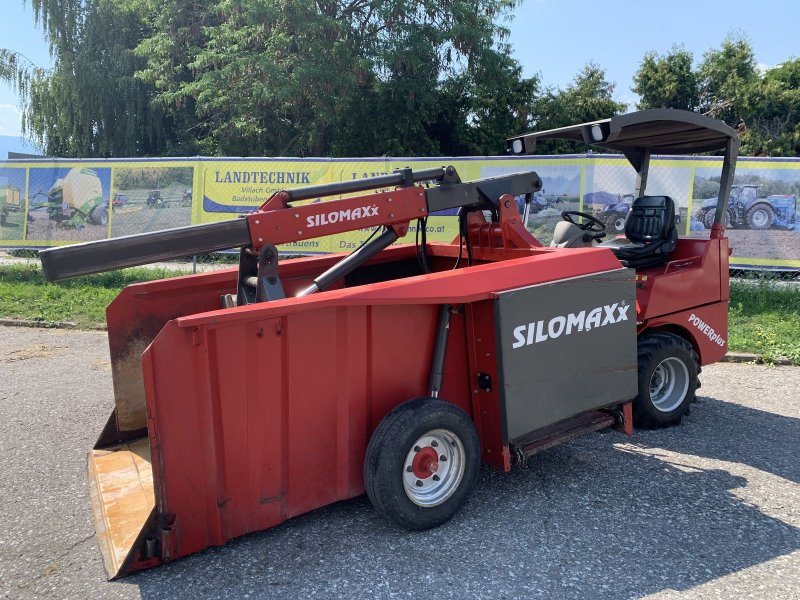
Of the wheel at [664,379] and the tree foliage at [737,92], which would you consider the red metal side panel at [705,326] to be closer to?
the wheel at [664,379]

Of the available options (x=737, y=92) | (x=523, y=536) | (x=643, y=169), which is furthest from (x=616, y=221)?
(x=737, y=92)

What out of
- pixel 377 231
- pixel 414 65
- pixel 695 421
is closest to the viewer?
pixel 377 231

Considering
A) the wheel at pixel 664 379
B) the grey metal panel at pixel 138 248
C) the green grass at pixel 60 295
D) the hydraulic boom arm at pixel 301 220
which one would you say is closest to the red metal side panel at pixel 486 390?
the hydraulic boom arm at pixel 301 220

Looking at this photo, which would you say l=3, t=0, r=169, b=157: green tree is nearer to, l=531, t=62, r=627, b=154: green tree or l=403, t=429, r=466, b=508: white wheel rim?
l=531, t=62, r=627, b=154: green tree

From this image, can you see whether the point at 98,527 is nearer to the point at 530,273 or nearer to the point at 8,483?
the point at 8,483

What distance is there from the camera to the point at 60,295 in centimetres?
1051

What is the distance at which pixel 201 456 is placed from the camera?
127 inches

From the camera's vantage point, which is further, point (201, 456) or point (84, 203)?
point (84, 203)

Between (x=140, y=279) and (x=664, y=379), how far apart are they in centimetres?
893

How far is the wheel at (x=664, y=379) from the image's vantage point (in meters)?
5.11

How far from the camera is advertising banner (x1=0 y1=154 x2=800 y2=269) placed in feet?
32.7

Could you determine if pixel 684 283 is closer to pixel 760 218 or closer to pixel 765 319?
pixel 765 319

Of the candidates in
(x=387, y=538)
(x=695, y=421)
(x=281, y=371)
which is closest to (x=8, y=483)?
(x=281, y=371)

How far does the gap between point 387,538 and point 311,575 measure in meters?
0.51
